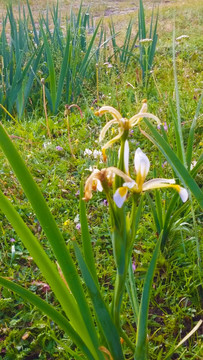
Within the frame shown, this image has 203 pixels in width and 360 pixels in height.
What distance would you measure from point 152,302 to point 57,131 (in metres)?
1.48

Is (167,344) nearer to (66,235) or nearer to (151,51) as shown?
(66,235)

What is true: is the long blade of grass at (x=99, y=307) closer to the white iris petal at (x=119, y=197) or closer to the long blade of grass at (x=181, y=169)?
the white iris petal at (x=119, y=197)

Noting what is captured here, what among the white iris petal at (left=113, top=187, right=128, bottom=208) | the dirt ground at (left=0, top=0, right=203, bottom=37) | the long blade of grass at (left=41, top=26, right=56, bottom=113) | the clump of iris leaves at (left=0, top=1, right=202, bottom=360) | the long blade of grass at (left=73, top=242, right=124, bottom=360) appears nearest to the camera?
the white iris petal at (left=113, top=187, right=128, bottom=208)

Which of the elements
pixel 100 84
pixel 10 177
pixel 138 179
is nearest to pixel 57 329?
pixel 138 179

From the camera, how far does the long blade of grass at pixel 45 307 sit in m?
0.77

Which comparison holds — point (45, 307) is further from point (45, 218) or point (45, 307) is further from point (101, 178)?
point (101, 178)

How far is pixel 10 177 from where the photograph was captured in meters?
1.93

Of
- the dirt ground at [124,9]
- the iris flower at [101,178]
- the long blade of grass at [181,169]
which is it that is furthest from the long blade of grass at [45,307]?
the dirt ground at [124,9]

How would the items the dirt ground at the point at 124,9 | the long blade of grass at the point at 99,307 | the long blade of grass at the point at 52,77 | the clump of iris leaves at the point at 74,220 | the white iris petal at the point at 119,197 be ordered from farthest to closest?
the dirt ground at the point at 124,9 → the long blade of grass at the point at 52,77 → the clump of iris leaves at the point at 74,220 → the long blade of grass at the point at 99,307 → the white iris petal at the point at 119,197

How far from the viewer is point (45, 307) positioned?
784 mm

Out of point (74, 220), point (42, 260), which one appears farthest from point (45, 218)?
point (74, 220)

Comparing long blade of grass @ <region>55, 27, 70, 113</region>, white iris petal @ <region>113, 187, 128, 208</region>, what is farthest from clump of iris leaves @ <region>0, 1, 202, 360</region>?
white iris petal @ <region>113, 187, 128, 208</region>

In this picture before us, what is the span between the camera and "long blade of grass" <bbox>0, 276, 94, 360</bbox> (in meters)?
0.77

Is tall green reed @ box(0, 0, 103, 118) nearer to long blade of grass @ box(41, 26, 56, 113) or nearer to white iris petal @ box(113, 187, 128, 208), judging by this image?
long blade of grass @ box(41, 26, 56, 113)
